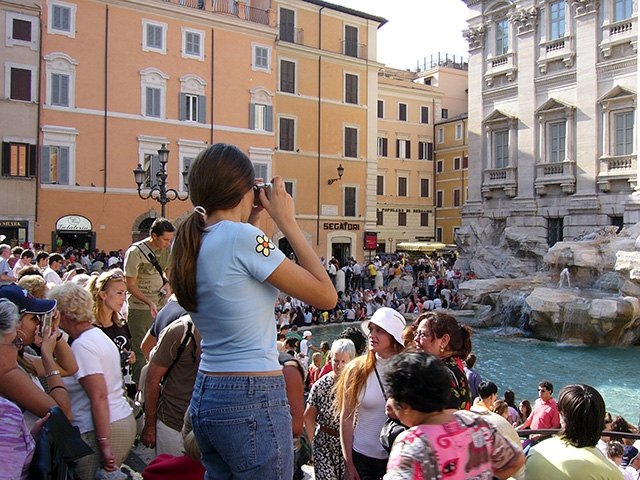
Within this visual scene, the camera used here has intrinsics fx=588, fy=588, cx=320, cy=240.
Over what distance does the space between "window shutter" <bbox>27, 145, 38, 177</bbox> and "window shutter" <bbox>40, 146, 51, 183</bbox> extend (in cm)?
27

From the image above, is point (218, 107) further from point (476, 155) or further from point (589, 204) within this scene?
point (589, 204)

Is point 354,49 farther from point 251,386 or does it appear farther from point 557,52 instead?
point 251,386

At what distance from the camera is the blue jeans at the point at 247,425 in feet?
6.60

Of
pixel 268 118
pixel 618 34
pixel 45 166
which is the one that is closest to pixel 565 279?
pixel 618 34

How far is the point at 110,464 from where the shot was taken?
348 centimetres

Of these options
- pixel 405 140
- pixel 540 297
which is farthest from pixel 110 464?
pixel 405 140

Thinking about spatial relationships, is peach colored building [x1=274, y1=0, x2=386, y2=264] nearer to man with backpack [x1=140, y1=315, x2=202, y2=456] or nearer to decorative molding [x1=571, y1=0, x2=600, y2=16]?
decorative molding [x1=571, y1=0, x2=600, y2=16]

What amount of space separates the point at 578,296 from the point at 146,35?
70.1 ft

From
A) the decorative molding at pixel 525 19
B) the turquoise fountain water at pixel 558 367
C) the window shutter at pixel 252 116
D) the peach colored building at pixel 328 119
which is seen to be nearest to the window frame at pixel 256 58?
the peach colored building at pixel 328 119

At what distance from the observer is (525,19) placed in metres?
26.2

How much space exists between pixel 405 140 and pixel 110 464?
144ft

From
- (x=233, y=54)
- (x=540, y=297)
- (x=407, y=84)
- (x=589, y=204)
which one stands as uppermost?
(x=407, y=84)

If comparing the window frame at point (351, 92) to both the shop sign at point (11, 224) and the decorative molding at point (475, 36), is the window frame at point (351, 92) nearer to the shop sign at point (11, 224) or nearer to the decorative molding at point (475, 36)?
the decorative molding at point (475, 36)

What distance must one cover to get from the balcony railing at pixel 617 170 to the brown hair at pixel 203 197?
23573 mm
